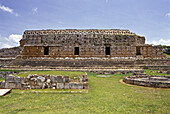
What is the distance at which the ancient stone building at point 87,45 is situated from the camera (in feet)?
91.1

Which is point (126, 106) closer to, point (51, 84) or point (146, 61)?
point (51, 84)

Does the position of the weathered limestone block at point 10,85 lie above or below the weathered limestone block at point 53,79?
below

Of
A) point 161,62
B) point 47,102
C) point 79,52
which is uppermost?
point 79,52

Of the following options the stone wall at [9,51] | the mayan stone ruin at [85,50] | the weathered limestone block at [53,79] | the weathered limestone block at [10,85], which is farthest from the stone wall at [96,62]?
the weathered limestone block at [10,85]

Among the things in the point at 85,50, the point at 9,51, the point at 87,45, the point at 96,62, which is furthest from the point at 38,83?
the point at 9,51

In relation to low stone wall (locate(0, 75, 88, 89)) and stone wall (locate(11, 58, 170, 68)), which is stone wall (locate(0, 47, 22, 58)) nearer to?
stone wall (locate(11, 58, 170, 68))

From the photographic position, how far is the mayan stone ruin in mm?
26266

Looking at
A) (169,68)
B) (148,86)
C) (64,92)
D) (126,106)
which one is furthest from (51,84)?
(169,68)

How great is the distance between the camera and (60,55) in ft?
92.4

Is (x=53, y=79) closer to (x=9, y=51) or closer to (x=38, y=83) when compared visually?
(x=38, y=83)

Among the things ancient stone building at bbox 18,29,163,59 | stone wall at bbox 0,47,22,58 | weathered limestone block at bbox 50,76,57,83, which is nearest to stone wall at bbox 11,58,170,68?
ancient stone building at bbox 18,29,163,59

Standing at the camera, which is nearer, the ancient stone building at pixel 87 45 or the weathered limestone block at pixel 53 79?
the weathered limestone block at pixel 53 79

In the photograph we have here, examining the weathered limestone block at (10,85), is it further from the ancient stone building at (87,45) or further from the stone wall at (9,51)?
the stone wall at (9,51)

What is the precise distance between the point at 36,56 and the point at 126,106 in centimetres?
2589
